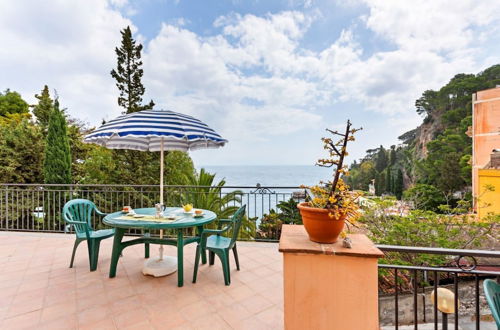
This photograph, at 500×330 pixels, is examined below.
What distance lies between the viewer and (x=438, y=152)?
2134cm

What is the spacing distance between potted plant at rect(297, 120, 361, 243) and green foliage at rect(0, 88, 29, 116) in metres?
20.9

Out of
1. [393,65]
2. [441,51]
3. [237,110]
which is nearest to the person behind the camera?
[237,110]

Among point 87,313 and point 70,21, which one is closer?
point 87,313

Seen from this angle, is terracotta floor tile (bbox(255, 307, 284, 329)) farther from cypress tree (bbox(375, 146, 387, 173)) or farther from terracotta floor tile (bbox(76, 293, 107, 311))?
cypress tree (bbox(375, 146, 387, 173))

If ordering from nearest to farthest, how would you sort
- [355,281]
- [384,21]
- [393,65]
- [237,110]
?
[355,281] < [384,21] < [237,110] < [393,65]

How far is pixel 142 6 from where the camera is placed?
5.67m

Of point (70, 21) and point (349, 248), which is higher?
point (70, 21)

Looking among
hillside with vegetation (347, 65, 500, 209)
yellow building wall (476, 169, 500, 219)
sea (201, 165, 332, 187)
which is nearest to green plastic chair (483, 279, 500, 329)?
sea (201, 165, 332, 187)

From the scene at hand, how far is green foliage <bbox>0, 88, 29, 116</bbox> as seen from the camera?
1453cm

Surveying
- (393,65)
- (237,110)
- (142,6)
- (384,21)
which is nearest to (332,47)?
(384,21)

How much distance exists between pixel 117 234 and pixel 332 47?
28.1 ft

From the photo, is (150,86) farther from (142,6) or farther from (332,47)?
(332,47)

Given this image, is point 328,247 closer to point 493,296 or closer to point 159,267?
point 493,296

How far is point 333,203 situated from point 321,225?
136mm
